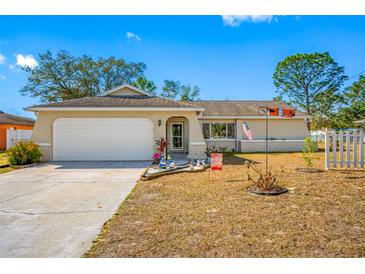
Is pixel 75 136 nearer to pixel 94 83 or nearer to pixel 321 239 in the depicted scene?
pixel 321 239

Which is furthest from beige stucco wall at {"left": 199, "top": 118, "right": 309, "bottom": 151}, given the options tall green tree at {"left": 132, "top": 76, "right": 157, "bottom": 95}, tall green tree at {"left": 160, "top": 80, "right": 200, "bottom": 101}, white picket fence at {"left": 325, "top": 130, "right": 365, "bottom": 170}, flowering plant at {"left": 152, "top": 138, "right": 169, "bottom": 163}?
tall green tree at {"left": 160, "top": 80, "right": 200, "bottom": 101}

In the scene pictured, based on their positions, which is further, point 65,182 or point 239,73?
point 239,73

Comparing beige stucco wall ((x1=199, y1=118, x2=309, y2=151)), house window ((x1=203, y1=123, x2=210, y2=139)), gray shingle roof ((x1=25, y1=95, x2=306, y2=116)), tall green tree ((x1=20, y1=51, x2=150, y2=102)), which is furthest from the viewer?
tall green tree ((x1=20, y1=51, x2=150, y2=102))

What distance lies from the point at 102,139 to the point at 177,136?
705 centimetres

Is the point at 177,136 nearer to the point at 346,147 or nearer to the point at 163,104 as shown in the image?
the point at 163,104

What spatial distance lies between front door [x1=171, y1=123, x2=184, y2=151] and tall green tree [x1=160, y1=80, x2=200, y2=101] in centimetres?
2045

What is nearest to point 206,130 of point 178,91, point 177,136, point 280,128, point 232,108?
point 177,136

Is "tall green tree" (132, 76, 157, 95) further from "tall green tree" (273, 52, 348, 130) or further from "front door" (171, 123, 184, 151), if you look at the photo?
"tall green tree" (273, 52, 348, 130)

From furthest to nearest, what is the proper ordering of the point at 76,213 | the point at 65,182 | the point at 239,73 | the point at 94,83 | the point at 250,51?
the point at 94,83 → the point at 239,73 → the point at 250,51 → the point at 65,182 → the point at 76,213

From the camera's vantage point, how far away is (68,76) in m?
27.7

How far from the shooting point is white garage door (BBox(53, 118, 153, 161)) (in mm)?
12266

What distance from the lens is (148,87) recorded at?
35969mm

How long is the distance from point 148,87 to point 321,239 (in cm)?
3484
